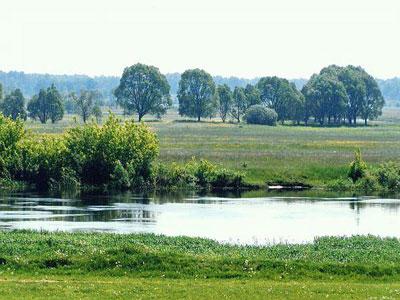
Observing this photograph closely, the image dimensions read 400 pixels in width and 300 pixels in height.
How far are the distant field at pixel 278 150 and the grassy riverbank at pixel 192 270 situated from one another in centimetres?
4682

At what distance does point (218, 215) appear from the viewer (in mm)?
61344

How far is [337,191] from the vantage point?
8119 cm

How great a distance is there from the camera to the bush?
18662 centimetres

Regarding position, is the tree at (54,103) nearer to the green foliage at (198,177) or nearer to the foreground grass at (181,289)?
the green foliage at (198,177)

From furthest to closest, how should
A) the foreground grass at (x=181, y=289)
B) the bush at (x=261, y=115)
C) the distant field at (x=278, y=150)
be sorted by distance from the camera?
1. the bush at (x=261, y=115)
2. the distant field at (x=278, y=150)
3. the foreground grass at (x=181, y=289)

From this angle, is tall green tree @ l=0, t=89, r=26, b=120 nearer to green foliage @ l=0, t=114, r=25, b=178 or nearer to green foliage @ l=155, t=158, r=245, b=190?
green foliage @ l=0, t=114, r=25, b=178

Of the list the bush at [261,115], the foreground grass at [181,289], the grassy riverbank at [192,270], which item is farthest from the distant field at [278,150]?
the foreground grass at [181,289]

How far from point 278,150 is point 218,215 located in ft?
167

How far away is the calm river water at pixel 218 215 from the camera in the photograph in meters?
52.7

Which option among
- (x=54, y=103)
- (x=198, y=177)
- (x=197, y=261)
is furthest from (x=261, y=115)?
(x=197, y=261)

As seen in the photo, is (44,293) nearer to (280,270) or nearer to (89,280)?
(89,280)

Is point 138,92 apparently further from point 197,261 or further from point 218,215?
point 197,261

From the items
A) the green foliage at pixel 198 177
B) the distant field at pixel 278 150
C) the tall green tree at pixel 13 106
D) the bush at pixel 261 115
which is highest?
the tall green tree at pixel 13 106

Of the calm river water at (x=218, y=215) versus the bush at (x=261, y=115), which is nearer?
the calm river water at (x=218, y=215)
